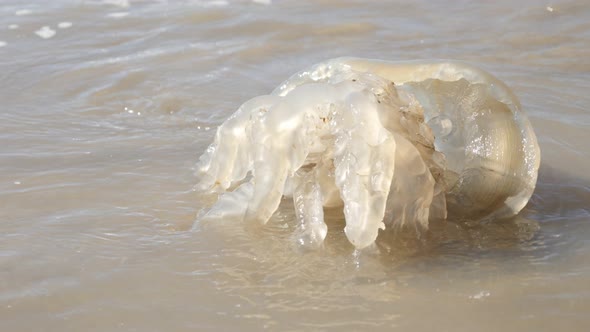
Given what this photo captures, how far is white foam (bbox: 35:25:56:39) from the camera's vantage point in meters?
5.65

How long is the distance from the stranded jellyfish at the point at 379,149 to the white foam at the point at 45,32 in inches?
125

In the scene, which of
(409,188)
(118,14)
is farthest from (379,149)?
(118,14)

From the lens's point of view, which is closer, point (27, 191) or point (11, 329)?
point (11, 329)

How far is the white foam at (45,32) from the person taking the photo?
5.65m

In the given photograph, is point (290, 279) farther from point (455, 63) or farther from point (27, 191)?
point (27, 191)

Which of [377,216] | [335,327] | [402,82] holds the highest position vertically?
[402,82]

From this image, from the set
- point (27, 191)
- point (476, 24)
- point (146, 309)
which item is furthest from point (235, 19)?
point (146, 309)

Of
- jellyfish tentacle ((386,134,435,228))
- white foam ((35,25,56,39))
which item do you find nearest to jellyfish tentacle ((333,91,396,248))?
jellyfish tentacle ((386,134,435,228))

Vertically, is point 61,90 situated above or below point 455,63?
below

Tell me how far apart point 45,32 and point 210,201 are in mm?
3288

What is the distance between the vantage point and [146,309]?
2170 millimetres

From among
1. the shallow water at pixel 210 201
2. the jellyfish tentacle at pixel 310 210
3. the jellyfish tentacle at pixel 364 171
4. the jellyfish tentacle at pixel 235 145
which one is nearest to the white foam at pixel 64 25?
the shallow water at pixel 210 201

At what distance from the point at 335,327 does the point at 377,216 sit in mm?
446

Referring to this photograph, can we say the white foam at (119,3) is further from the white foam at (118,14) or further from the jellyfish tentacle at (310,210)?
the jellyfish tentacle at (310,210)
